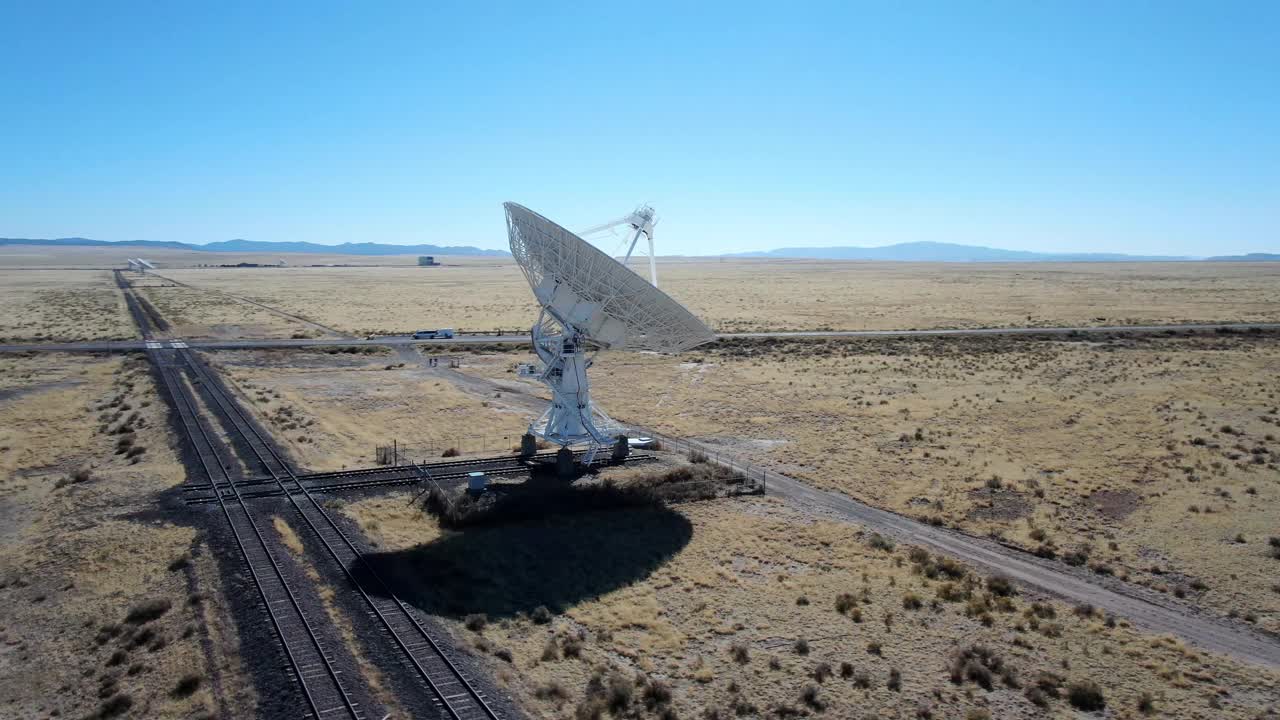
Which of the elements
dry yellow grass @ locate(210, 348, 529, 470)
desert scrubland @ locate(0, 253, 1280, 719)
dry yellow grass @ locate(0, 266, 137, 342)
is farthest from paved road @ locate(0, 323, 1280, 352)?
desert scrubland @ locate(0, 253, 1280, 719)

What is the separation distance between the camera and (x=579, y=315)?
31.2m

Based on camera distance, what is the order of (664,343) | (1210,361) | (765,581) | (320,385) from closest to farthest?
(765,581), (664,343), (320,385), (1210,361)

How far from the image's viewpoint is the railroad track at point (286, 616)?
52.4 ft

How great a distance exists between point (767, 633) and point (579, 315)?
15.2 meters

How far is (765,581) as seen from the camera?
23.0m

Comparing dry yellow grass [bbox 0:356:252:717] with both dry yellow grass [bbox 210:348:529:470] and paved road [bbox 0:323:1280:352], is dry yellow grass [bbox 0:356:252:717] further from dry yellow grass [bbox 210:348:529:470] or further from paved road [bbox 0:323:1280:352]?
paved road [bbox 0:323:1280:352]

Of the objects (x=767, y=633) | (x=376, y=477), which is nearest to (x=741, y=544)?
(x=767, y=633)

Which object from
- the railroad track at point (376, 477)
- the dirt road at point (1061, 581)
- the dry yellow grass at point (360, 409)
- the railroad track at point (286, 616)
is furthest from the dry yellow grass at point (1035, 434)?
the railroad track at point (286, 616)

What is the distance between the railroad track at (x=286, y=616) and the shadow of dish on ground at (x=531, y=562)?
7.44ft

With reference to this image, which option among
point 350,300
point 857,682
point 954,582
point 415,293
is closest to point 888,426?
point 954,582

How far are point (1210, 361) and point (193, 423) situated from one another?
69.5m

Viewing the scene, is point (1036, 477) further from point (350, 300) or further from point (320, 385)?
point (350, 300)

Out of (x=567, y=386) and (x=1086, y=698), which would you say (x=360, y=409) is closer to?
(x=567, y=386)

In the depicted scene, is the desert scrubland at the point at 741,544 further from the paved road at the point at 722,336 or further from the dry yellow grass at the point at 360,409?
the paved road at the point at 722,336
